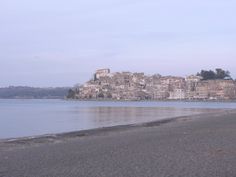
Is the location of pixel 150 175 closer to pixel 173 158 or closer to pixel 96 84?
pixel 173 158

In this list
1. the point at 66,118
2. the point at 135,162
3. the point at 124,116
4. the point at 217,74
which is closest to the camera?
the point at 135,162

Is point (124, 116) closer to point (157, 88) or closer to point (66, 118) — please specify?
point (66, 118)

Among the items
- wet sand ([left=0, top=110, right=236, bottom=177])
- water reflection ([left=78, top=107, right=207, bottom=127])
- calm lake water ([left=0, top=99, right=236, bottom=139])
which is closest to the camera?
wet sand ([left=0, top=110, right=236, bottom=177])

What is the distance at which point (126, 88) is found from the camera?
18200 centimetres

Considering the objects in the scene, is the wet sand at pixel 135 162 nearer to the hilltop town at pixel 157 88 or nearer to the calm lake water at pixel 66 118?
the calm lake water at pixel 66 118

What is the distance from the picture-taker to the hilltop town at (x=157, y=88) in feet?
592

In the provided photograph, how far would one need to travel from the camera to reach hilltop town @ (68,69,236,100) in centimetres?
18050

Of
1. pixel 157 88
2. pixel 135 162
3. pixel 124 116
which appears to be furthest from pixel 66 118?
pixel 157 88

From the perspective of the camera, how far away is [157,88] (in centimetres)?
18812

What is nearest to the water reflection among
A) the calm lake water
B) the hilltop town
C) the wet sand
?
the calm lake water

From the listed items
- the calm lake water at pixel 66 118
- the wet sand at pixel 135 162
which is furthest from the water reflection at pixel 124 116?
the wet sand at pixel 135 162

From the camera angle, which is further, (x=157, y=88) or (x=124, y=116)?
(x=157, y=88)

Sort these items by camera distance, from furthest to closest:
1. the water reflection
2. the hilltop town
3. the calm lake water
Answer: the hilltop town, the water reflection, the calm lake water

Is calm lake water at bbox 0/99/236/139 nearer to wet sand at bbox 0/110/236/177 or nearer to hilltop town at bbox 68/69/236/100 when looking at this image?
wet sand at bbox 0/110/236/177
